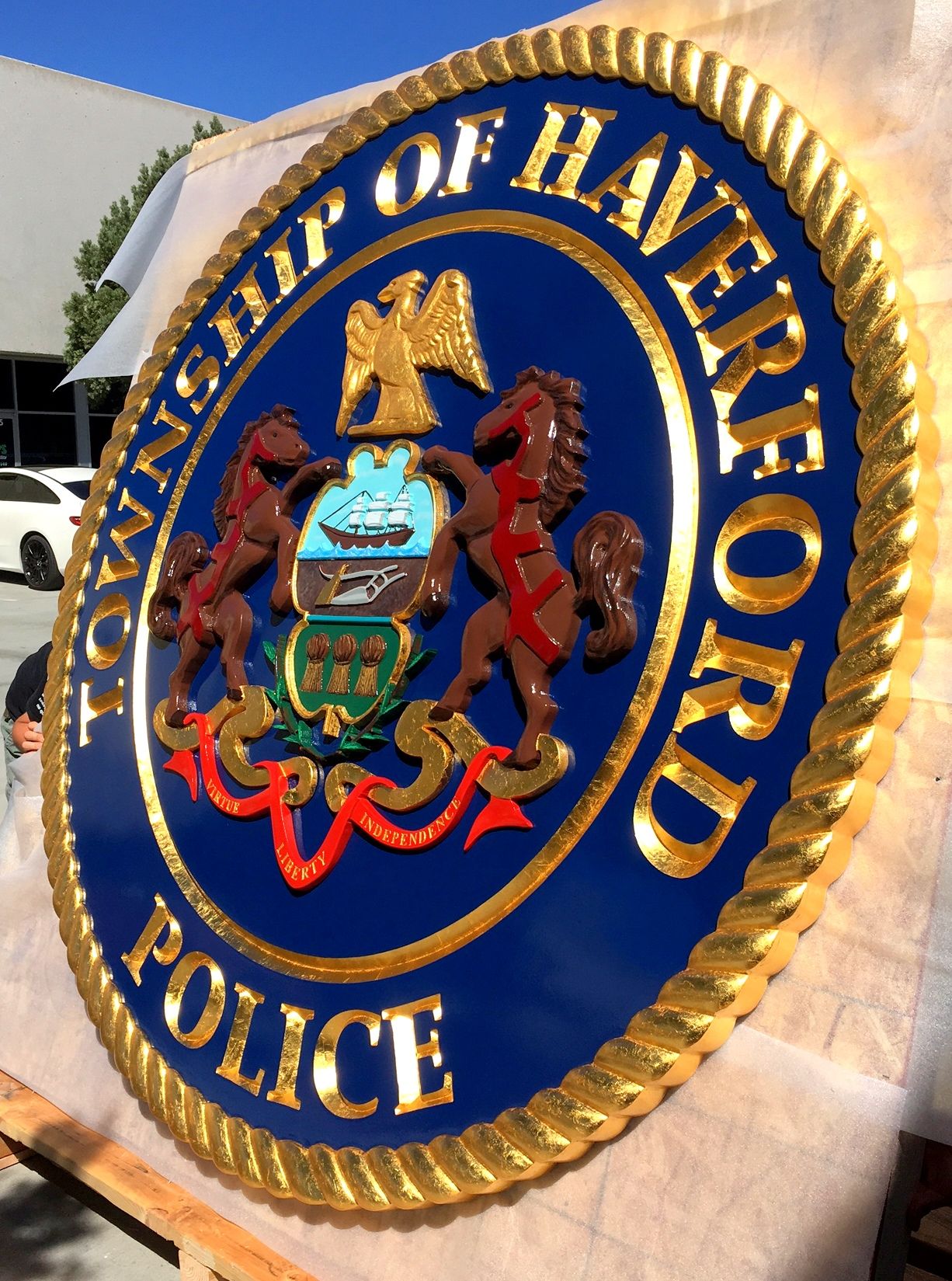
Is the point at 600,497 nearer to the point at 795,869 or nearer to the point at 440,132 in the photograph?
the point at 795,869

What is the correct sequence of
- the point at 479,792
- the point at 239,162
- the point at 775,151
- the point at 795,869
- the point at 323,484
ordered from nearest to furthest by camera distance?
1. the point at 795,869
2. the point at 775,151
3. the point at 479,792
4. the point at 323,484
5. the point at 239,162

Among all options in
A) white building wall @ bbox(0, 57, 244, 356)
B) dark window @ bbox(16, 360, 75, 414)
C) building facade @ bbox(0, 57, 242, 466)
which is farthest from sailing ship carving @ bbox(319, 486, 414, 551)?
dark window @ bbox(16, 360, 75, 414)

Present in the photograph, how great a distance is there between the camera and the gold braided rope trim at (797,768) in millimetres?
1277

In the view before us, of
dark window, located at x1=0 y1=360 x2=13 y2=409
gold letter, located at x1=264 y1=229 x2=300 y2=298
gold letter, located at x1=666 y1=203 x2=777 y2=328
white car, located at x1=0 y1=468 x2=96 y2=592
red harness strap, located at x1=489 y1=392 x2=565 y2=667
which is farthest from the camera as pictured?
dark window, located at x1=0 y1=360 x2=13 y2=409

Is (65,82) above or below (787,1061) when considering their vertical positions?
above

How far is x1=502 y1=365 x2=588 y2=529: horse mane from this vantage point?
164 cm

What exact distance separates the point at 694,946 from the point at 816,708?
31 cm

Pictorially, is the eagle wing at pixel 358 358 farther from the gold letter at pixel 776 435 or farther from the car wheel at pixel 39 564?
the car wheel at pixel 39 564

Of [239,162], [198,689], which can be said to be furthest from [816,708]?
[239,162]

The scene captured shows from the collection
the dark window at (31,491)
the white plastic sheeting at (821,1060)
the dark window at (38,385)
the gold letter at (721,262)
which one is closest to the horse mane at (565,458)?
the gold letter at (721,262)

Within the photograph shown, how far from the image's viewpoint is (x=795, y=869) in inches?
50.3

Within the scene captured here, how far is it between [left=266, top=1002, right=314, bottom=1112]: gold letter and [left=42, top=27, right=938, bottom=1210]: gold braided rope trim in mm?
60

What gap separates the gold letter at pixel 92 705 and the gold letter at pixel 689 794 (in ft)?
4.23

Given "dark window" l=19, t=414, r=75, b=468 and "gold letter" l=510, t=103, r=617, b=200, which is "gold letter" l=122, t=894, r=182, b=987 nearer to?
"gold letter" l=510, t=103, r=617, b=200
